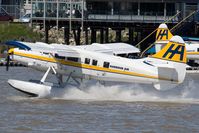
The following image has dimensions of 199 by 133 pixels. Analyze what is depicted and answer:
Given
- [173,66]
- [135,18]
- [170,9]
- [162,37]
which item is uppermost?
[170,9]

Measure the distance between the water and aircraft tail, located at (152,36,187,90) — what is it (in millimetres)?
688

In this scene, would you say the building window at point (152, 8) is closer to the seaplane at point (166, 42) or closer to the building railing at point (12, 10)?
the seaplane at point (166, 42)

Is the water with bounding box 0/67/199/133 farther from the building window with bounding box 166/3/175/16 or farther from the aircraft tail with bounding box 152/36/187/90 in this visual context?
the building window with bounding box 166/3/175/16

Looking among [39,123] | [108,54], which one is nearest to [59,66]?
[108,54]

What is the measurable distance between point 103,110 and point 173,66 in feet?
12.8

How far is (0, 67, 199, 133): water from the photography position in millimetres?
27395

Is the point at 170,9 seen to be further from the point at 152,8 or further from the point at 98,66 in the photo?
the point at 98,66

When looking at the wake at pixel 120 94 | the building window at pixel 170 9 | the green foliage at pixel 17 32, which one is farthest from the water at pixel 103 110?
the green foliage at pixel 17 32

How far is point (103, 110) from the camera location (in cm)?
3138

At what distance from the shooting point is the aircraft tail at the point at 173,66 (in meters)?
34.0

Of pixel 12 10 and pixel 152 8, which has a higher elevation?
pixel 152 8

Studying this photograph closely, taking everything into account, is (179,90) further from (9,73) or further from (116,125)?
(9,73)

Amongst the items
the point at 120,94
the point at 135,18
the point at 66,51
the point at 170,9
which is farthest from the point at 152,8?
the point at 66,51

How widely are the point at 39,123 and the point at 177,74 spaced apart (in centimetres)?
764
